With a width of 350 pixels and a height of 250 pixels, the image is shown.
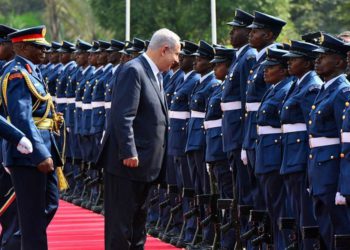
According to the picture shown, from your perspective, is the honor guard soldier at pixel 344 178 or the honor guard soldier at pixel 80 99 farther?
the honor guard soldier at pixel 80 99

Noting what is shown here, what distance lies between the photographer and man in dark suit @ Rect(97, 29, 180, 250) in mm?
10156

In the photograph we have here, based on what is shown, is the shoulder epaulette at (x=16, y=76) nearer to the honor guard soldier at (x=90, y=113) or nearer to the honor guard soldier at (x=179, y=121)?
the honor guard soldier at (x=179, y=121)

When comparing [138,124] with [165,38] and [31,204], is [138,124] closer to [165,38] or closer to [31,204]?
[165,38]

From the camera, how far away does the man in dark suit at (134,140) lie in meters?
10.2

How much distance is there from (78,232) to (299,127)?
4800mm

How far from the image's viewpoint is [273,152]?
1112 centimetres

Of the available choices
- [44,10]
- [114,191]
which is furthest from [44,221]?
[44,10]

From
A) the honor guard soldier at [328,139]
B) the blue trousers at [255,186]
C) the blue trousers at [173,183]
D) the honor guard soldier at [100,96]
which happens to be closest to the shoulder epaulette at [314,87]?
the honor guard soldier at [328,139]

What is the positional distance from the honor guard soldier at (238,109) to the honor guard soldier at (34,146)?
189cm

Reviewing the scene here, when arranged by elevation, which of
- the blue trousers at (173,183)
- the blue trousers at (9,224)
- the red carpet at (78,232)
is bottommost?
the red carpet at (78,232)

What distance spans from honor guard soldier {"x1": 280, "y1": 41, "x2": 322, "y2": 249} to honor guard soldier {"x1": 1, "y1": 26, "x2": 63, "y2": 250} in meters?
1.76

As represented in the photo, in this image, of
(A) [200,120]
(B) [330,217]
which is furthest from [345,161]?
(A) [200,120]

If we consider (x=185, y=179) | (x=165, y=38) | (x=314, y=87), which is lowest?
(x=185, y=179)

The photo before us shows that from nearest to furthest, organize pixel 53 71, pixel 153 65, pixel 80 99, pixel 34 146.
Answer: pixel 34 146
pixel 153 65
pixel 80 99
pixel 53 71
